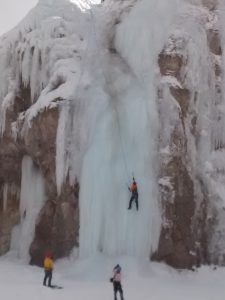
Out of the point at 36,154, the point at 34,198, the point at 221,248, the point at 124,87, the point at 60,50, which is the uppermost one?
the point at 60,50

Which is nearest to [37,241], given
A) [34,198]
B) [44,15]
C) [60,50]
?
[34,198]

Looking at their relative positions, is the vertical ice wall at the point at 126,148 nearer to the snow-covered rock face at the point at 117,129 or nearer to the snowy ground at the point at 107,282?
the snow-covered rock face at the point at 117,129

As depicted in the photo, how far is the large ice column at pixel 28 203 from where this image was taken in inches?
714

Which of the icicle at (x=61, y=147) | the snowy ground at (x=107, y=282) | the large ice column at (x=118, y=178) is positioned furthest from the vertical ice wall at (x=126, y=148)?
the icicle at (x=61, y=147)

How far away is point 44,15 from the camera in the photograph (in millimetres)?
20453

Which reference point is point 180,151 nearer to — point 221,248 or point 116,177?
point 116,177

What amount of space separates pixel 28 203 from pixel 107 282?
4968 millimetres

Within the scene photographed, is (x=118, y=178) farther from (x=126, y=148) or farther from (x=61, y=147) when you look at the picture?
(x=61, y=147)

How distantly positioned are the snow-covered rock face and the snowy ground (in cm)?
49

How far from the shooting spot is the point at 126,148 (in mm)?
17016

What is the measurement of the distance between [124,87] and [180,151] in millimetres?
3165

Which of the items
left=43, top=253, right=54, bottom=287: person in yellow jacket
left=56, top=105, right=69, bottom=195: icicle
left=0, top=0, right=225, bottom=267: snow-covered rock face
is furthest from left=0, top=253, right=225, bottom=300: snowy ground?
left=56, top=105, right=69, bottom=195: icicle

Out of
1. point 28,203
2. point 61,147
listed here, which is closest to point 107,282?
point 61,147

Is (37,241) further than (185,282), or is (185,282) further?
(37,241)
